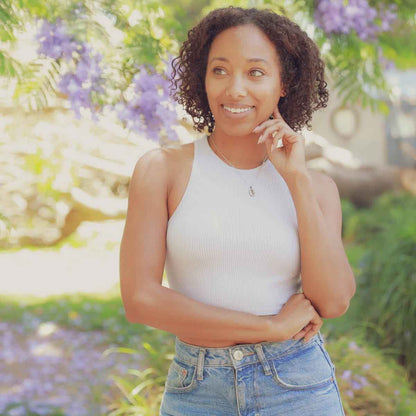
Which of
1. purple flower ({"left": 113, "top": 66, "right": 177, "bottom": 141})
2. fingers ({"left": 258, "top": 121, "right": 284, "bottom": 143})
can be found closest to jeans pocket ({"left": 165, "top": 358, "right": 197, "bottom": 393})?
fingers ({"left": 258, "top": 121, "right": 284, "bottom": 143})

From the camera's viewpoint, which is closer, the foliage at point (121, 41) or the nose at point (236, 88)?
the nose at point (236, 88)

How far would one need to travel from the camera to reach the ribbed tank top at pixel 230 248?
1.92 m

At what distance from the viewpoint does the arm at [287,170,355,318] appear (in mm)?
1960

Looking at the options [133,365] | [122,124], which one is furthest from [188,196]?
[133,365]

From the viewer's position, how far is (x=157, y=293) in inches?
72.5

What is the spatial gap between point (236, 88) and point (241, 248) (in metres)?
0.50

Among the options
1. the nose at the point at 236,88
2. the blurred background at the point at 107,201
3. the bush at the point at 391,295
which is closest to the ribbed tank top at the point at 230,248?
the nose at the point at 236,88

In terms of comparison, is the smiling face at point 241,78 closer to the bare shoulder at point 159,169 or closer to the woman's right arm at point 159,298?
the bare shoulder at point 159,169

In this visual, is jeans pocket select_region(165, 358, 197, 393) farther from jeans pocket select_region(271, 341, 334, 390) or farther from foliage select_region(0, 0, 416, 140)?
foliage select_region(0, 0, 416, 140)

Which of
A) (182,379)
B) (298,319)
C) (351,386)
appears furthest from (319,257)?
(351,386)

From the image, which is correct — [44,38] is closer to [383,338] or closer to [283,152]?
[283,152]

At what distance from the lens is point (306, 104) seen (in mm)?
2326

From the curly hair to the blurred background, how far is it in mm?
264

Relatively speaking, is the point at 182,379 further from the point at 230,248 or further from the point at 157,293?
the point at 230,248
